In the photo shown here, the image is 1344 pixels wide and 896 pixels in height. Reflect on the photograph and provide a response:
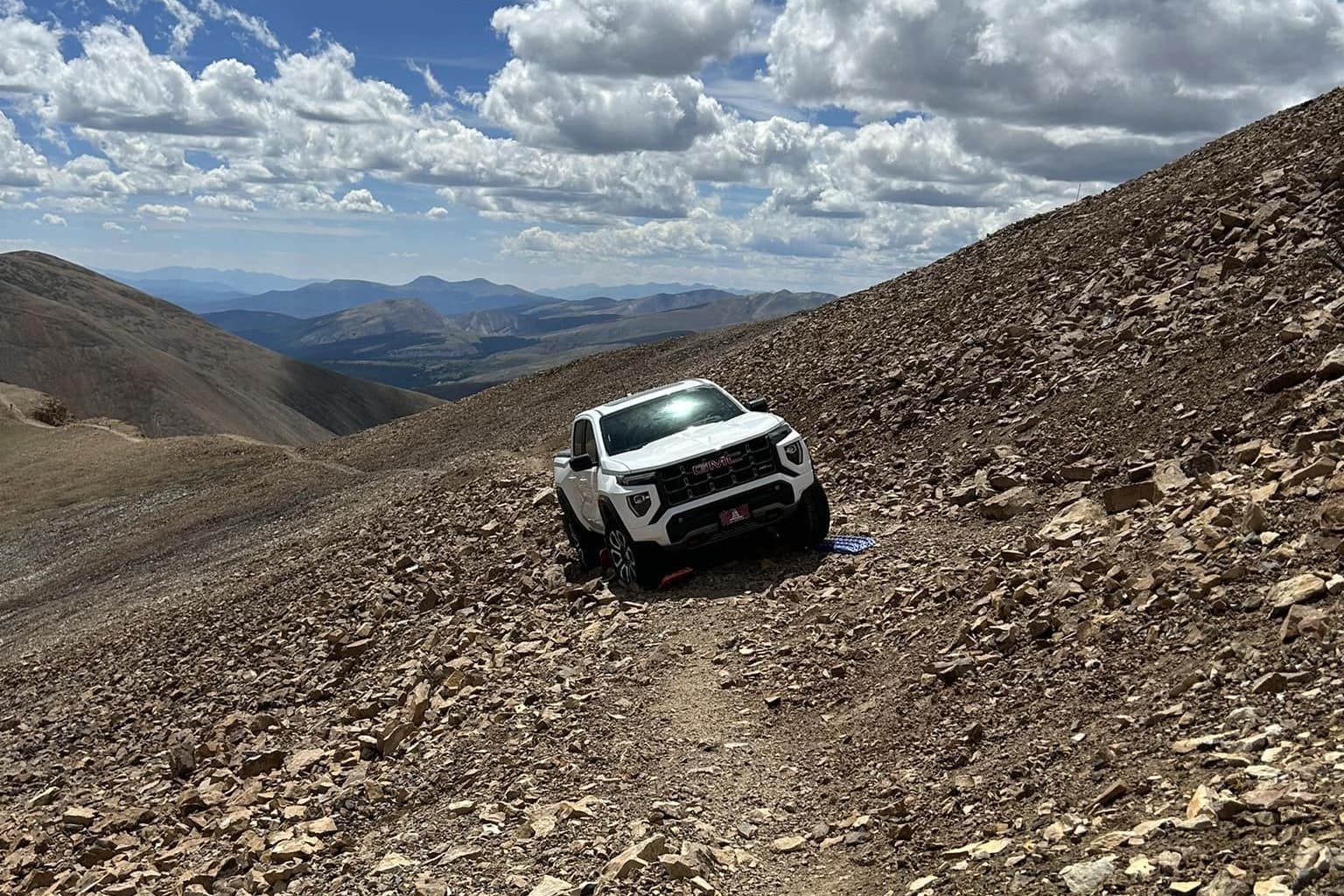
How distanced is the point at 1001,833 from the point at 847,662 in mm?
3394

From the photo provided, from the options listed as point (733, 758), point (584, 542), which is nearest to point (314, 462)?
point (584, 542)

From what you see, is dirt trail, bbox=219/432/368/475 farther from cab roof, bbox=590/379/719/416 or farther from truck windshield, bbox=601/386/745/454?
truck windshield, bbox=601/386/745/454

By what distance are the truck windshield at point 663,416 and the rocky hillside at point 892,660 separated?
5.27ft

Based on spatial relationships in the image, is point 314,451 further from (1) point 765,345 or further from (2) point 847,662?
(2) point 847,662

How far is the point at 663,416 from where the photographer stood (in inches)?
524

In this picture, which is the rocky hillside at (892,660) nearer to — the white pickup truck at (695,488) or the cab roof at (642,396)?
the white pickup truck at (695,488)

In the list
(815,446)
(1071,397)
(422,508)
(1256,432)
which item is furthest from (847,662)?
(422,508)

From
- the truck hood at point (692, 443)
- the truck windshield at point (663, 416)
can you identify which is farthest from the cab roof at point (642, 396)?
the truck hood at point (692, 443)

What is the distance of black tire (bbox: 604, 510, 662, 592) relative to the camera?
1194cm

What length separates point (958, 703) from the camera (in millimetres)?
7496

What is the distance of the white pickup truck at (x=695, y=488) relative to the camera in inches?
463

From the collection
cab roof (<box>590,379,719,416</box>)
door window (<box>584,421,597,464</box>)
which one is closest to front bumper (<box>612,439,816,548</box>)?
door window (<box>584,421,597,464</box>)

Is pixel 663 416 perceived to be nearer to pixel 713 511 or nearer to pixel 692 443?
pixel 692 443

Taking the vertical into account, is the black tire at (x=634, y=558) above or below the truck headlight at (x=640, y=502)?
below
